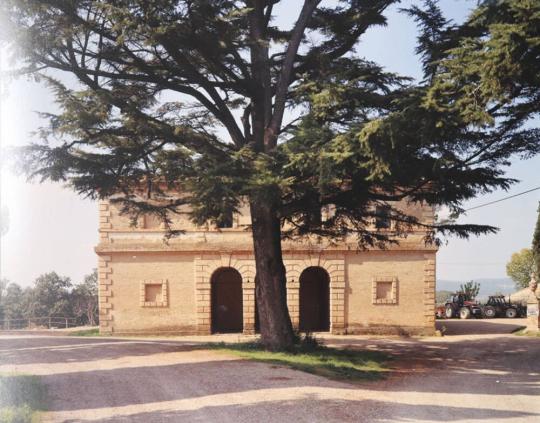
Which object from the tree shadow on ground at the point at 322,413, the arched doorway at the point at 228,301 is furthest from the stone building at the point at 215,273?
the tree shadow on ground at the point at 322,413

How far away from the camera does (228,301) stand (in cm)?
2664

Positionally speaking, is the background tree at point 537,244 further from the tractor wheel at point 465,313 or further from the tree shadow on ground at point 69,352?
the tree shadow on ground at point 69,352

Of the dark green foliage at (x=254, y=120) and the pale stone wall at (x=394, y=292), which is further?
the pale stone wall at (x=394, y=292)

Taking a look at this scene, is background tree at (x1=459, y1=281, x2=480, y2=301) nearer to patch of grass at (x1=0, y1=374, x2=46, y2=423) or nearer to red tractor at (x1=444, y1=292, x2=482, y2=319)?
red tractor at (x1=444, y1=292, x2=482, y2=319)

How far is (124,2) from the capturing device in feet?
37.2

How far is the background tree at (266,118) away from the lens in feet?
33.9

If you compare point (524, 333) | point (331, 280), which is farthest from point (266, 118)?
point (524, 333)

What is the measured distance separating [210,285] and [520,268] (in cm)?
4001

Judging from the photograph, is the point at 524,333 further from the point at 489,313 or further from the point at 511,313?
the point at 511,313

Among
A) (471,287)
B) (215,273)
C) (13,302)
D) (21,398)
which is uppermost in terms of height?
(215,273)

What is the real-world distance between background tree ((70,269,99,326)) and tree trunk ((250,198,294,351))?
30620 millimetres

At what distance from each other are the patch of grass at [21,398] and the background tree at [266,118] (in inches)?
191

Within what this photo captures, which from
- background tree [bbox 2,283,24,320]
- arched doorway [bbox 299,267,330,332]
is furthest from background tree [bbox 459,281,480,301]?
background tree [bbox 2,283,24,320]

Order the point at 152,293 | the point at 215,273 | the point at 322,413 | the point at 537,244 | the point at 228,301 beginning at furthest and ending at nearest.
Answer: the point at 228,301 < the point at 215,273 < the point at 152,293 < the point at 537,244 < the point at 322,413
